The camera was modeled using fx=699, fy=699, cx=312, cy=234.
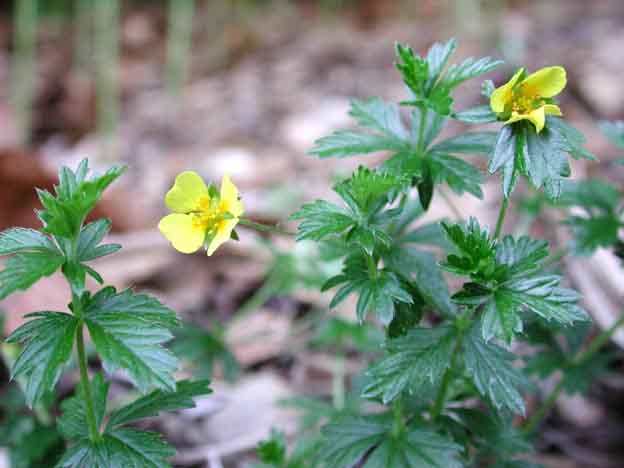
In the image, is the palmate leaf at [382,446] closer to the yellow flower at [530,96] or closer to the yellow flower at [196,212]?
the yellow flower at [196,212]

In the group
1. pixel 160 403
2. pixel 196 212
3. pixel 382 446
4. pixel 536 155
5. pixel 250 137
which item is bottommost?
pixel 382 446

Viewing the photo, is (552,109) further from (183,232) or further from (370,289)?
(183,232)

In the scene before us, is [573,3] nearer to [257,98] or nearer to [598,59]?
[598,59]

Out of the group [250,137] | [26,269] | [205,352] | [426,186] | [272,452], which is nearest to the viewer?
[26,269]

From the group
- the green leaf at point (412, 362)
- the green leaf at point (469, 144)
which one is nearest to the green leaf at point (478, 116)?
→ the green leaf at point (469, 144)

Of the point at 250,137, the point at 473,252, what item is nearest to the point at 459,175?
the point at 473,252

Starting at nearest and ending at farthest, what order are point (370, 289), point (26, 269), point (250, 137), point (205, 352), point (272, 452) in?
1. point (26, 269)
2. point (370, 289)
3. point (272, 452)
4. point (205, 352)
5. point (250, 137)

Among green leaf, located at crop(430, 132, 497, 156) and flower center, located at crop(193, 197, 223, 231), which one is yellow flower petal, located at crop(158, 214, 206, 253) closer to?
flower center, located at crop(193, 197, 223, 231)
